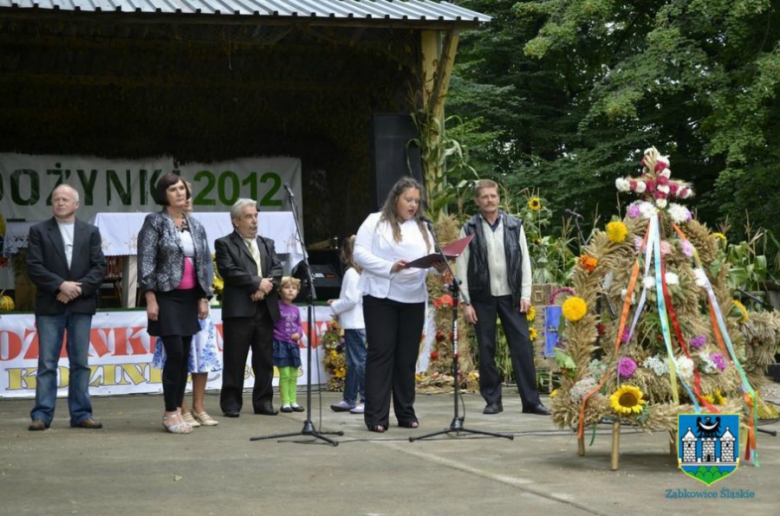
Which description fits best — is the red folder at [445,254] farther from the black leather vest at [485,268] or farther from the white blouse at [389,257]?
the black leather vest at [485,268]

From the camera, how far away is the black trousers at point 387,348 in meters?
8.52

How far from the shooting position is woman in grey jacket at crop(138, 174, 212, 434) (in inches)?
334

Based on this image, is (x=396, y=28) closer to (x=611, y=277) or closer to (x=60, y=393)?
(x=60, y=393)

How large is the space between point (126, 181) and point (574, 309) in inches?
549

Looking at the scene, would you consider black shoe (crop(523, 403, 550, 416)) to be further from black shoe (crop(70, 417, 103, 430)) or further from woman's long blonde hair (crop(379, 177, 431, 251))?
black shoe (crop(70, 417, 103, 430))

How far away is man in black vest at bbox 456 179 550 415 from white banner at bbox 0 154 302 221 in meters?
9.93

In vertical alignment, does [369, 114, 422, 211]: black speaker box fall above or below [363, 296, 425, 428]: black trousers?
above

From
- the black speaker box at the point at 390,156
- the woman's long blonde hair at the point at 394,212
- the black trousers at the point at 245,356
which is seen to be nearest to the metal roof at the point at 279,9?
the black speaker box at the point at 390,156

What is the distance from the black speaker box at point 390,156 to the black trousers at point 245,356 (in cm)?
434

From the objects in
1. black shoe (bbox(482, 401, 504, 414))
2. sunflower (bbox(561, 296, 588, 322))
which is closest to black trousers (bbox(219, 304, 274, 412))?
black shoe (bbox(482, 401, 504, 414))

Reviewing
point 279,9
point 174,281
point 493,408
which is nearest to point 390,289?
point 174,281

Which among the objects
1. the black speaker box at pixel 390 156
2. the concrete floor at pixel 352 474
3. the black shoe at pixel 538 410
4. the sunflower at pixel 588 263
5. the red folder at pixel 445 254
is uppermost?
the black speaker box at pixel 390 156

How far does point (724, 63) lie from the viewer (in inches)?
820

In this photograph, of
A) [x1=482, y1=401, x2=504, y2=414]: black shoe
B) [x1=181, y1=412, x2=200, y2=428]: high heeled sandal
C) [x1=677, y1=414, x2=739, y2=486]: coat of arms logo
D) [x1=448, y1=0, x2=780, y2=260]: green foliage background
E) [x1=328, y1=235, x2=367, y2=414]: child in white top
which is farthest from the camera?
[x1=448, y1=0, x2=780, y2=260]: green foliage background
